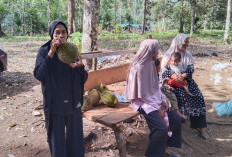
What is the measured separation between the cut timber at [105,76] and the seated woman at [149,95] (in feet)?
2.11

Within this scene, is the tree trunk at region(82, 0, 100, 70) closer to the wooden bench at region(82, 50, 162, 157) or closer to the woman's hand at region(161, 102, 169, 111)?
the wooden bench at region(82, 50, 162, 157)

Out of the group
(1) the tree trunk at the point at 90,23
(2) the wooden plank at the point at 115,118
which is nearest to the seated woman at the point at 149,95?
(2) the wooden plank at the point at 115,118

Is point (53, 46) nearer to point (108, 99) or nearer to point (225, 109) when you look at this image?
point (108, 99)

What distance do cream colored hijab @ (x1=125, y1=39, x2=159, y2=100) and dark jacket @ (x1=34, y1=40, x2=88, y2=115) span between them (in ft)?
2.65

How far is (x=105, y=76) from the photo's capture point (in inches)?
149

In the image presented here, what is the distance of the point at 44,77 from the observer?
90.0 inches

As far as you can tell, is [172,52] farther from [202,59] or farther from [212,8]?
[212,8]

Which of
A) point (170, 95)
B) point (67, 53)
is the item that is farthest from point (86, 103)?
point (170, 95)

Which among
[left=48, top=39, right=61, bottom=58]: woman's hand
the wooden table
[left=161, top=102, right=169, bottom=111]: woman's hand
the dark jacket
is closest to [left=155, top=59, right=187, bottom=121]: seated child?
[left=161, top=102, right=169, bottom=111]: woman's hand

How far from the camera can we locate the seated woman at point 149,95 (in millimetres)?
→ 2893

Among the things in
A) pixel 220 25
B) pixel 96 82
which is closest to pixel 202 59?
pixel 96 82

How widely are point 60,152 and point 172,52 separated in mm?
2437

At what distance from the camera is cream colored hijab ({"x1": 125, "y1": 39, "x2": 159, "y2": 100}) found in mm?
2975

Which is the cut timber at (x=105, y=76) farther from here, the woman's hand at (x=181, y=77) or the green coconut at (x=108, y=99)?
the woman's hand at (x=181, y=77)
